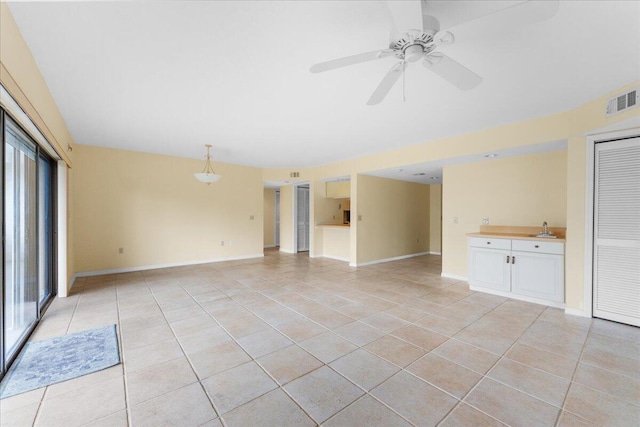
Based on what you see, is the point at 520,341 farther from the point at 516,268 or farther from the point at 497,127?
the point at 497,127

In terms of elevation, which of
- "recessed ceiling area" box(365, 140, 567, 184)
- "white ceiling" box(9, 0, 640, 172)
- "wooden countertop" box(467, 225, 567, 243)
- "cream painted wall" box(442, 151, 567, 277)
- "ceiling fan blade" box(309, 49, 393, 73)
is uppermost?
"white ceiling" box(9, 0, 640, 172)

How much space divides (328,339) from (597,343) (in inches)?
102

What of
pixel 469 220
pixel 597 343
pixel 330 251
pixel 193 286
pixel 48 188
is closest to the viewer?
pixel 597 343

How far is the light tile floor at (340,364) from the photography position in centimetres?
165

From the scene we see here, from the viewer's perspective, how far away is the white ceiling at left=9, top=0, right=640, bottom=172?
174cm

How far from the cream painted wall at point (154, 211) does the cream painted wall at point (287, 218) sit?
1274mm

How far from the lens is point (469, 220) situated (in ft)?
16.1

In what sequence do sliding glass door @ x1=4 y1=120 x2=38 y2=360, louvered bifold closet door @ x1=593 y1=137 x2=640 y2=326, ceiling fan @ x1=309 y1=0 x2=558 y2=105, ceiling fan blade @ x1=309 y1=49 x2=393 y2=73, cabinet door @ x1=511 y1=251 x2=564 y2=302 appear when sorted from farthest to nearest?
cabinet door @ x1=511 y1=251 x2=564 y2=302, louvered bifold closet door @ x1=593 y1=137 x2=640 y2=326, sliding glass door @ x1=4 y1=120 x2=38 y2=360, ceiling fan blade @ x1=309 y1=49 x2=393 y2=73, ceiling fan @ x1=309 y1=0 x2=558 y2=105

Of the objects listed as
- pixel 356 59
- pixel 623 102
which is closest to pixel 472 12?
pixel 356 59

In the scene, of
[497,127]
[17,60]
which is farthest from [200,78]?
[497,127]

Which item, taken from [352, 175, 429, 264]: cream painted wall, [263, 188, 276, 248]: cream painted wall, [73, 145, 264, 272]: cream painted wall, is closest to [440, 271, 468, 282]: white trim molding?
[352, 175, 429, 264]: cream painted wall

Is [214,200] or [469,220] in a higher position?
[214,200]

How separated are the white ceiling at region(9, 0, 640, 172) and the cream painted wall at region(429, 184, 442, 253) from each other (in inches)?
171

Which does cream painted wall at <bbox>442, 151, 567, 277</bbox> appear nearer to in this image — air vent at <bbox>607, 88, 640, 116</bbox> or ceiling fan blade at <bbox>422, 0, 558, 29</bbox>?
air vent at <bbox>607, 88, 640, 116</bbox>
